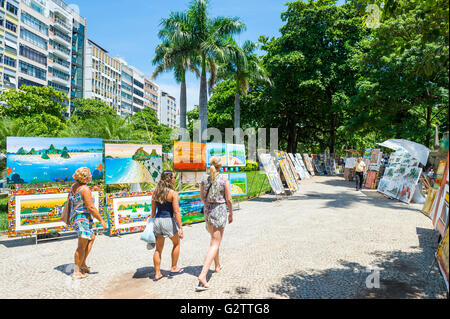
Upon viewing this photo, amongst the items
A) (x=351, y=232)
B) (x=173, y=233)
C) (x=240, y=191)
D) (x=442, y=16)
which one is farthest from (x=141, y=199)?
(x=442, y=16)

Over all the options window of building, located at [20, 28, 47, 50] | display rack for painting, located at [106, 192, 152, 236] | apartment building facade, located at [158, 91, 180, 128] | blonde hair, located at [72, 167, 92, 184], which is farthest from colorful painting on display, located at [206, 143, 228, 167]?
apartment building facade, located at [158, 91, 180, 128]

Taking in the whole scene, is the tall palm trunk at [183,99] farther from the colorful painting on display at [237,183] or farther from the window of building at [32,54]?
the window of building at [32,54]

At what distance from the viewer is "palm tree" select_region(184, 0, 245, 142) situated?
18.8 m

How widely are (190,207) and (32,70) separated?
5131 centimetres

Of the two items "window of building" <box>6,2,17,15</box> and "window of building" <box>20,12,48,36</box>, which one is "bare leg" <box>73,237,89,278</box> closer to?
"window of building" <box>6,2,17,15</box>

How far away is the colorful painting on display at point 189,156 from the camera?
977 cm

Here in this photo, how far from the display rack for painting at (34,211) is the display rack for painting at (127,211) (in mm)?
999

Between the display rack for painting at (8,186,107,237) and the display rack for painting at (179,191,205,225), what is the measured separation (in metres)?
2.82

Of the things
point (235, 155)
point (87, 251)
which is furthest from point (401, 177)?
point (87, 251)

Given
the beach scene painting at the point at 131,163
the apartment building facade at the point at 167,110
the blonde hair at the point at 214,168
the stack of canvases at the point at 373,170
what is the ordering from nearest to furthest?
the blonde hair at the point at 214,168 < the beach scene painting at the point at 131,163 < the stack of canvases at the point at 373,170 < the apartment building facade at the point at 167,110

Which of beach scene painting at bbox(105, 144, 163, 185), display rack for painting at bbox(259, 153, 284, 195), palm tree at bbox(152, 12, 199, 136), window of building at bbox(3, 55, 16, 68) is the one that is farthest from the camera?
window of building at bbox(3, 55, 16, 68)

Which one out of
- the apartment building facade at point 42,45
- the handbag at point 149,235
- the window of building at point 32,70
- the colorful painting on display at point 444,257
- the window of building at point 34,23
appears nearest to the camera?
the colorful painting on display at point 444,257

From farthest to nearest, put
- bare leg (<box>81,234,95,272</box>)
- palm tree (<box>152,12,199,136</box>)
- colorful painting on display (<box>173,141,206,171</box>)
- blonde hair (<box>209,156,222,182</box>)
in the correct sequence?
palm tree (<box>152,12,199,136</box>)
colorful painting on display (<box>173,141,206,171</box>)
bare leg (<box>81,234,95,272</box>)
blonde hair (<box>209,156,222,182</box>)

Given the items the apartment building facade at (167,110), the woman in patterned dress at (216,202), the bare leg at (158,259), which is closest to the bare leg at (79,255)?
the bare leg at (158,259)
